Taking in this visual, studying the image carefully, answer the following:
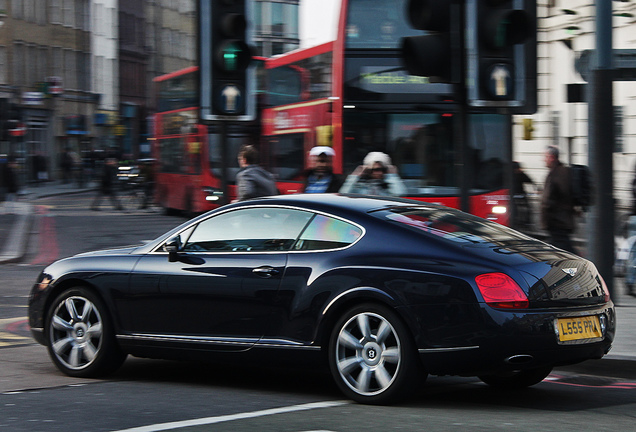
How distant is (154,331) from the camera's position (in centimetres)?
759

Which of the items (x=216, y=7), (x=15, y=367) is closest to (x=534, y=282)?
(x=15, y=367)

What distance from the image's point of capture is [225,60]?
33.0ft

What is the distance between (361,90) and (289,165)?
15.6 ft

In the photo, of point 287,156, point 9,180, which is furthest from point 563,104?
point 9,180

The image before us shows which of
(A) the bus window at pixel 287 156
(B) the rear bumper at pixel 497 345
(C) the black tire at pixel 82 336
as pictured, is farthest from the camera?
(A) the bus window at pixel 287 156

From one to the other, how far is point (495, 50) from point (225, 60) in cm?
263

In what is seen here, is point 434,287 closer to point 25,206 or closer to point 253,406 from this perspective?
point 253,406

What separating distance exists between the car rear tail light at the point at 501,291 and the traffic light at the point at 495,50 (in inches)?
100

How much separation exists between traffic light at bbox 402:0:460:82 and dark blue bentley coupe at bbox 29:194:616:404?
1.31 metres

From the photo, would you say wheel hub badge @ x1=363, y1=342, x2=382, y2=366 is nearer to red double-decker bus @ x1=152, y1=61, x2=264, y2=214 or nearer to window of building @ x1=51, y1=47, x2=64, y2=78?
red double-decker bus @ x1=152, y1=61, x2=264, y2=214

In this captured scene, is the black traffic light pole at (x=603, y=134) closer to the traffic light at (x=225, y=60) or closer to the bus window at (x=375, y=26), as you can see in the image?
the traffic light at (x=225, y=60)

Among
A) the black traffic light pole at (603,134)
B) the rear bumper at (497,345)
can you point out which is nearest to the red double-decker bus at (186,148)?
the black traffic light pole at (603,134)

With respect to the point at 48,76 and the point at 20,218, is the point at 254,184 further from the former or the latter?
the point at 48,76

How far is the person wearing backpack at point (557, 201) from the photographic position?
12922mm
